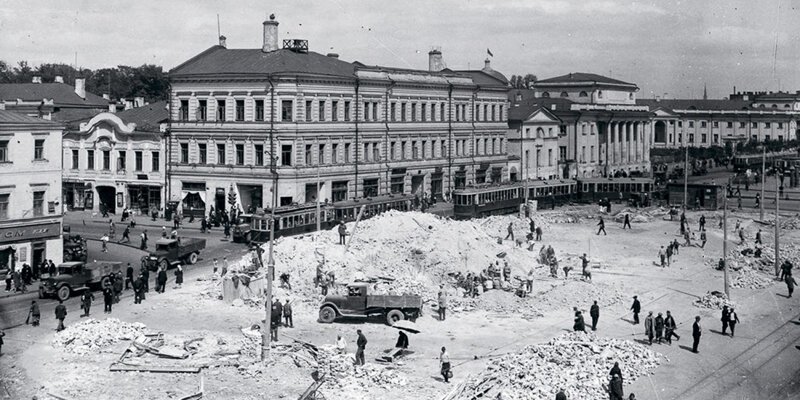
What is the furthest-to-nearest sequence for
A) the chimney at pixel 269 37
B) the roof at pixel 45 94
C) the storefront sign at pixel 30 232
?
the roof at pixel 45 94 < the chimney at pixel 269 37 < the storefront sign at pixel 30 232

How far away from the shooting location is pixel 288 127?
70500mm

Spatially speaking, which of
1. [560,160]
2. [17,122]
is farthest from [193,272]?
[560,160]

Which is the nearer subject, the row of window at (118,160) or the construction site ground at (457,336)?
the construction site ground at (457,336)

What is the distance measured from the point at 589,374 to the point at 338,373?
8.37 metres

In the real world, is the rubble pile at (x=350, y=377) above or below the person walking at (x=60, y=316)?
below

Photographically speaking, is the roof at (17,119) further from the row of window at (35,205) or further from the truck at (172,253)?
the truck at (172,253)

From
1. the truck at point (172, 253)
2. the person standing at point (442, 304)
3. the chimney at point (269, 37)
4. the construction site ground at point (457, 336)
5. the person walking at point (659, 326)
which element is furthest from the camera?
the chimney at point (269, 37)

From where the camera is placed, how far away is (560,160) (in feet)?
363

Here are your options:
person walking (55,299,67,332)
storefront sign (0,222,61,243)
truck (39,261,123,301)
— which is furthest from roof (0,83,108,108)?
person walking (55,299,67,332)

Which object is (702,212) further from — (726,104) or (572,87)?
(726,104)

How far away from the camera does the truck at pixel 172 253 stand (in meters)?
49.2

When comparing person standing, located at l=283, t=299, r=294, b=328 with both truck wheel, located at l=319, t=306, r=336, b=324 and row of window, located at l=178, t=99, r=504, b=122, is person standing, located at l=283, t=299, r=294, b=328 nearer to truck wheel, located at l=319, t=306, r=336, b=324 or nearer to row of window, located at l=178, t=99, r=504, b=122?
truck wheel, located at l=319, t=306, r=336, b=324

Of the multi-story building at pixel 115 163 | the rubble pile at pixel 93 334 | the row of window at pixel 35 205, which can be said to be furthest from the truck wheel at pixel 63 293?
the multi-story building at pixel 115 163

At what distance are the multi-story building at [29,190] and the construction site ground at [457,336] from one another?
8.28 m
